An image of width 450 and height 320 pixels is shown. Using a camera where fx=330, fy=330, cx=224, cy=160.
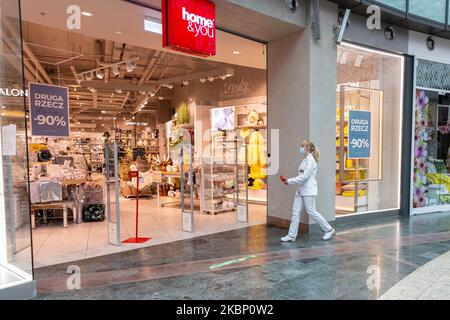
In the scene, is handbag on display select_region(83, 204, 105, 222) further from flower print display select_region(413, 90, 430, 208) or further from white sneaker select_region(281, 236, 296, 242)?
flower print display select_region(413, 90, 430, 208)

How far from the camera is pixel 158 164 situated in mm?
10508

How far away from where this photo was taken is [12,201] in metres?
3.59

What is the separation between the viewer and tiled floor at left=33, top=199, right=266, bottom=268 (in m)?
4.84

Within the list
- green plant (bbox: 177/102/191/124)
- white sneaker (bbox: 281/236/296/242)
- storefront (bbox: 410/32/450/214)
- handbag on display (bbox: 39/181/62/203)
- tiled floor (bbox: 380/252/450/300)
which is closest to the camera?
tiled floor (bbox: 380/252/450/300)

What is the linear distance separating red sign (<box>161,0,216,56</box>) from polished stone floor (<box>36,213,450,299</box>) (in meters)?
2.85

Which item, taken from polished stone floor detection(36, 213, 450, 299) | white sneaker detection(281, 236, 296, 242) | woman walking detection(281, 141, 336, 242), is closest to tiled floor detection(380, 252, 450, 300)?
polished stone floor detection(36, 213, 450, 299)

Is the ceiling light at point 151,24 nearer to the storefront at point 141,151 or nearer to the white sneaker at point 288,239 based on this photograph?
the storefront at point 141,151

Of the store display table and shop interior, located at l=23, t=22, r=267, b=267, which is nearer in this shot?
shop interior, located at l=23, t=22, r=267, b=267

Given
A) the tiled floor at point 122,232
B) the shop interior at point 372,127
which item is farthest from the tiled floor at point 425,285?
the tiled floor at point 122,232

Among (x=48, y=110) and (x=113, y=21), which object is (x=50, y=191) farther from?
(x=113, y=21)

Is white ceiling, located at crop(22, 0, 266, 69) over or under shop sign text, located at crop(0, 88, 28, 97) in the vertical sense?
over

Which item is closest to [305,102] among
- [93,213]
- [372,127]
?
[372,127]

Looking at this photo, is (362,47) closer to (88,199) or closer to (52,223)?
(88,199)

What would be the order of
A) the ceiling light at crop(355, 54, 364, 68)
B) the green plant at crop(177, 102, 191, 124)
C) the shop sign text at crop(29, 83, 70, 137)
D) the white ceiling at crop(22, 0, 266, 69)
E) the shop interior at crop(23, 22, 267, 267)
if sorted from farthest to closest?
the green plant at crop(177, 102, 191, 124), the ceiling light at crop(355, 54, 364, 68), the shop interior at crop(23, 22, 267, 267), the shop sign text at crop(29, 83, 70, 137), the white ceiling at crop(22, 0, 266, 69)
